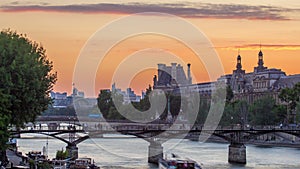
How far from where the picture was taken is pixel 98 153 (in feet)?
225

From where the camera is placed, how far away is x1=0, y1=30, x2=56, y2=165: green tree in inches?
1369

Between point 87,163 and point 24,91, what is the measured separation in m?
7.45

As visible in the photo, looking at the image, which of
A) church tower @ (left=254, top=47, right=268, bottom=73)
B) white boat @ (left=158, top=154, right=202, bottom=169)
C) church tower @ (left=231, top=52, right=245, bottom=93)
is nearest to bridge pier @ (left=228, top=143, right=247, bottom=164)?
white boat @ (left=158, top=154, right=202, bottom=169)

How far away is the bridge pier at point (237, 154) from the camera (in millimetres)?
61022

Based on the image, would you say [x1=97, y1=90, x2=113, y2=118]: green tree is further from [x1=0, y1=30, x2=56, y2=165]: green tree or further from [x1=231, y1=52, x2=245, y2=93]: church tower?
[x1=0, y1=30, x2=56, y2=165]: green tree

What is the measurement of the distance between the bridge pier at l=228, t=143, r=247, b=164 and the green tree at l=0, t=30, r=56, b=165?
80.1ft

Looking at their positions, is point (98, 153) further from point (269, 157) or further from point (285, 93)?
point (285, 93)

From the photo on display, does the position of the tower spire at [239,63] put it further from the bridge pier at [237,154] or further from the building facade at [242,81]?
the bridge pier at [237,154]

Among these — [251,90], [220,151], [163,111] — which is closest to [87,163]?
[220,151]

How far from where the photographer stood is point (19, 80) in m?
35.6

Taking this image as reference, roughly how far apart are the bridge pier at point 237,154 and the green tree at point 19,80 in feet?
80.1

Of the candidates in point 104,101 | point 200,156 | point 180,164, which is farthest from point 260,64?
point 180,164

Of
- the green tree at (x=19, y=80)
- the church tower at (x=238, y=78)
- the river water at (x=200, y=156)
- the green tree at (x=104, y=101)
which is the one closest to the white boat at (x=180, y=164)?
the green tree at (x=19, y=80)

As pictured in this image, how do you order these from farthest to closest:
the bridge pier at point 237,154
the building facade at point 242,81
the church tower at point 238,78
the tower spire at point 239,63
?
the tower spire at point 239,63 < the church tower at point 238,78 < the building facade at point 242,81 < the bridge pier at point 237,154
